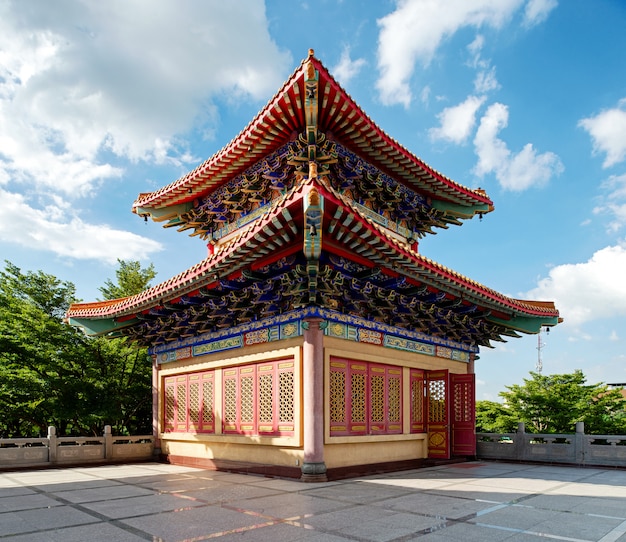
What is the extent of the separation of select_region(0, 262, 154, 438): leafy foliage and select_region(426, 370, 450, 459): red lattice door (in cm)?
971

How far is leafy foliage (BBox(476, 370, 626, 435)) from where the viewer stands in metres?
16.4

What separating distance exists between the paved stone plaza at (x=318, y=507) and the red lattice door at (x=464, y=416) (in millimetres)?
2046

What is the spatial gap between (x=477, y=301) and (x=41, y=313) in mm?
12864

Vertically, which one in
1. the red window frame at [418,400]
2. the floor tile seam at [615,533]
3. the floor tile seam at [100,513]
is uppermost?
the red window frame at [418,400]

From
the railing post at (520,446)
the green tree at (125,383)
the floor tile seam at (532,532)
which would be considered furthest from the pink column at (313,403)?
the green tree at (125,383)

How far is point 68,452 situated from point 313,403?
24.0 feet

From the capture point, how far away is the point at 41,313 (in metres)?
16.4

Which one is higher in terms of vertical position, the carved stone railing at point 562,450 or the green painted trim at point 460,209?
the green painted trim at point 460,209

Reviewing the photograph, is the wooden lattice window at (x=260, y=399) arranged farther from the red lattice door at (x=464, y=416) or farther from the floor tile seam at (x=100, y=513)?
the red lattice door at (x=464, y=416)

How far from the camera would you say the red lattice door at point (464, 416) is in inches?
502

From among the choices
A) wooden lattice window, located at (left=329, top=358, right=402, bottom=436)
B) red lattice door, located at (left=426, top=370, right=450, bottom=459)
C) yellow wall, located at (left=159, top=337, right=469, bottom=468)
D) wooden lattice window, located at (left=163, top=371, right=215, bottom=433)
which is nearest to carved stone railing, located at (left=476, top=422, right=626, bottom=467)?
red lattice door, located at (left=426, top=370, right=450, bottom=459)

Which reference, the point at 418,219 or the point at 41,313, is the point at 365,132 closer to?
the point at 418,219

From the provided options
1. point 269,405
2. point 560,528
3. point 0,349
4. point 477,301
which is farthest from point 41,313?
point 560,528

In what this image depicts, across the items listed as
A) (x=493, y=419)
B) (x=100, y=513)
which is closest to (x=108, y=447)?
(x=100, y=513)
